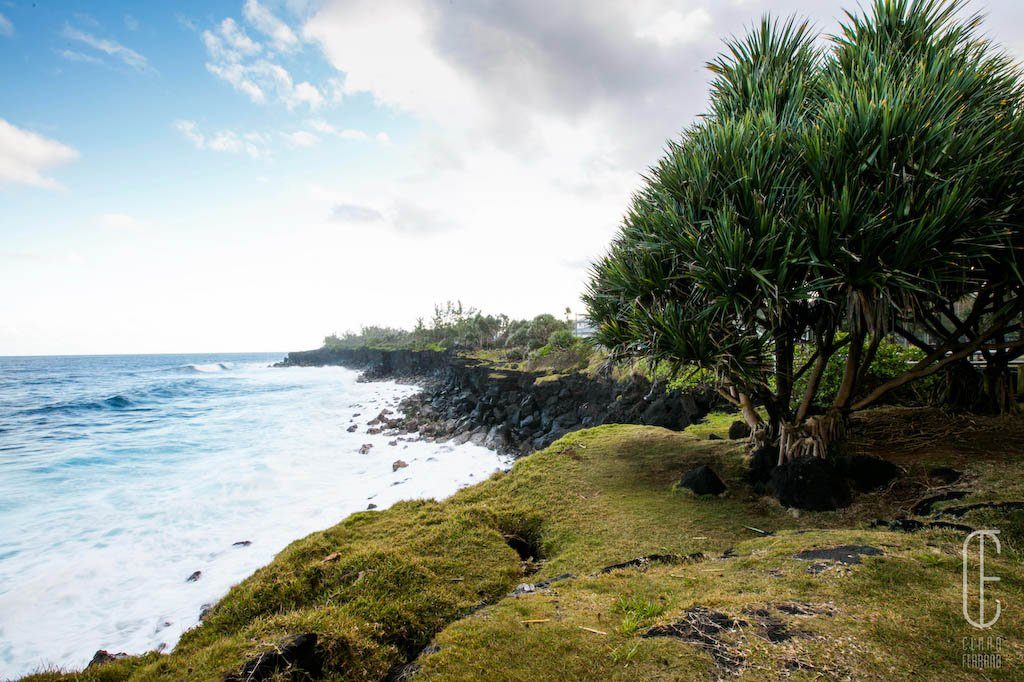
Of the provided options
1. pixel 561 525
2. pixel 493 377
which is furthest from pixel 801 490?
pixel 493 377

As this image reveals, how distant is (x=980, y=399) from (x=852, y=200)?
4973 mm

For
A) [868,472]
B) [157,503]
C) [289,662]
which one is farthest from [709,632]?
[157,503]

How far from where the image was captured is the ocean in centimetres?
657

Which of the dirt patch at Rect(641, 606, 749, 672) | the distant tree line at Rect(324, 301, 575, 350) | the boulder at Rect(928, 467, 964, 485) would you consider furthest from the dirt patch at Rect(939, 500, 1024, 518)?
the distant tree line at Rect(324, 301, 575, 350)

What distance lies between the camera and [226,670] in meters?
2.30

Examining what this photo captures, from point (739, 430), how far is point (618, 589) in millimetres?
5576

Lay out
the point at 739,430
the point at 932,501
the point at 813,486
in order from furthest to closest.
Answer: the point at 739,430
the point at 813,486
the point at 932,501

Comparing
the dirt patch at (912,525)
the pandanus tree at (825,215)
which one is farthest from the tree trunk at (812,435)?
the dirt patch at (912,525)

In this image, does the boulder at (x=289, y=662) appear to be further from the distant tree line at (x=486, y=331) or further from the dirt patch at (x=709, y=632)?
the distant tree line at (x=486, y=331)

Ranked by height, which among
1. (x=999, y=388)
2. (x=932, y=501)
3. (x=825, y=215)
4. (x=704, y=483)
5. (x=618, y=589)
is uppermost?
(x=825, y=215)

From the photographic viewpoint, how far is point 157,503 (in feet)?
36.7

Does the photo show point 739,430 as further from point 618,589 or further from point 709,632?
point 709,632

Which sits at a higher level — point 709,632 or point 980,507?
point 980,507

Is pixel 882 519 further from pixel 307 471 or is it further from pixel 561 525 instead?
pixel 307 471
